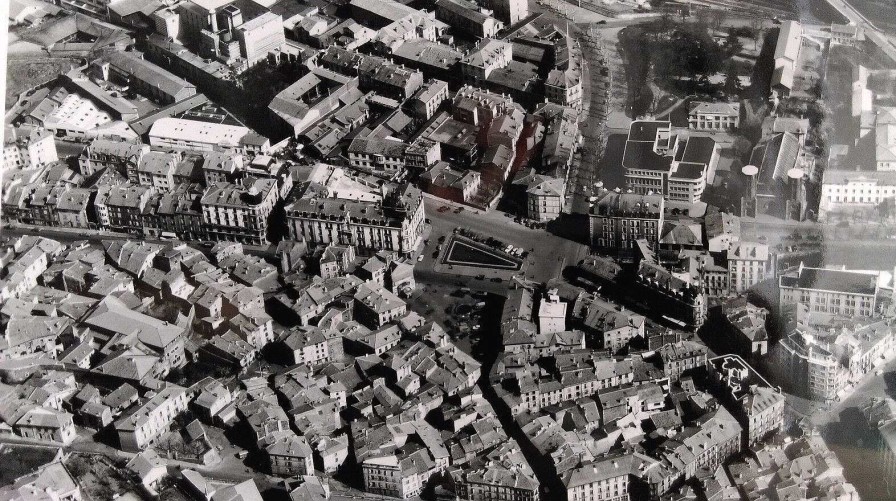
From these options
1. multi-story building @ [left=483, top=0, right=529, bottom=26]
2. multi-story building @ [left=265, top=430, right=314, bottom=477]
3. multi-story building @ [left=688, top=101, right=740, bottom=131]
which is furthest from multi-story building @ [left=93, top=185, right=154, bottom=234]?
multi-story building @ [left=688, top=101, right=740, bottom=131]

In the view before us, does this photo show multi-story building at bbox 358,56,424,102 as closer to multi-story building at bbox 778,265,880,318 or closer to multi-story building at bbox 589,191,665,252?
multi-story building at bbox 589,191,665,252

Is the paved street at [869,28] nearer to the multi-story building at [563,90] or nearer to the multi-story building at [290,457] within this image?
the multi-story building at [563,90]

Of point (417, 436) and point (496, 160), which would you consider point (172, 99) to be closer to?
point (496, 160)

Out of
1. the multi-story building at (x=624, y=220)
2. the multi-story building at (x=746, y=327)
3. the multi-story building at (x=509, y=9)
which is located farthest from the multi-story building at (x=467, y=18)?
the multi-story building at (x=746, y=327)

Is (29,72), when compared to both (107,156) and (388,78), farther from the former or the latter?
(388,78)

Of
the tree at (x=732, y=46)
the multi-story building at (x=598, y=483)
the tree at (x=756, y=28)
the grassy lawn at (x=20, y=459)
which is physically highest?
the tree at (x=756, y=28)

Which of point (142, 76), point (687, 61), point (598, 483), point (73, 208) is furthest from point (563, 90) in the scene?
point (598, 483)
